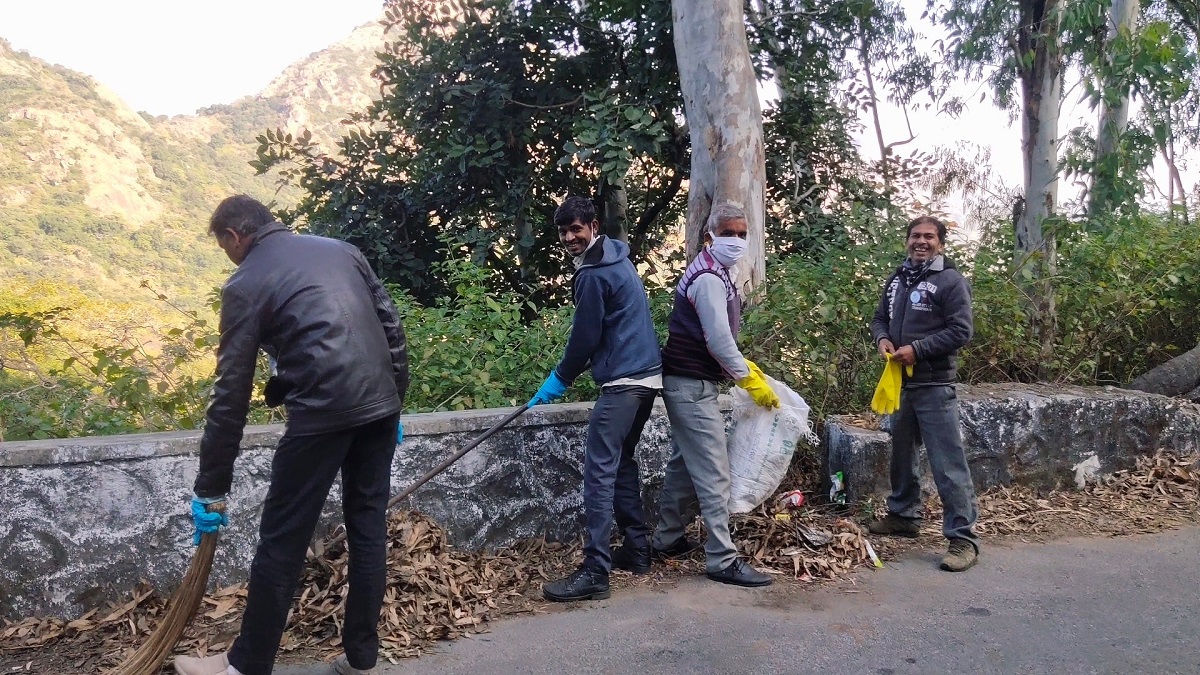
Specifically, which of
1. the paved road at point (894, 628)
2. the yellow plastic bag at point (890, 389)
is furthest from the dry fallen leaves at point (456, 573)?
the yellow plastic bag at point (890, 389)

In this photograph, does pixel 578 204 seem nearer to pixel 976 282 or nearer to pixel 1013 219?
pixel 976 282

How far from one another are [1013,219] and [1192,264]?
259 cm

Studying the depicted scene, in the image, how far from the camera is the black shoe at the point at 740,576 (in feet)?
14.0

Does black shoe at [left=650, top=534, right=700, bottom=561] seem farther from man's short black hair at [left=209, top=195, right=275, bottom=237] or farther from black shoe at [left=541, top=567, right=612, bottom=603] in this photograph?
man's short black hair at [left=209, top=195, right=275, bottom=237]

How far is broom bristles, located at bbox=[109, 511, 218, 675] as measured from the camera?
10.9 ft

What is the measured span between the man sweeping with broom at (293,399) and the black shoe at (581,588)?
3.23 ft

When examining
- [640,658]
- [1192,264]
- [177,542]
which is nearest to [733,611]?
[640,658]

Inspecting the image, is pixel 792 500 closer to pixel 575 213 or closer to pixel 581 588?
pixel 581 588

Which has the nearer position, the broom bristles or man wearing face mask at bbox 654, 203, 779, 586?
the broom bristles

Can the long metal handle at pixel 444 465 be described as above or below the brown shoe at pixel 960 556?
above

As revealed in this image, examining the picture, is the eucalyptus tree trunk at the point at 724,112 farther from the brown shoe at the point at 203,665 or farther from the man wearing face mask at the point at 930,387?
the brown shoe at the point at 203,665

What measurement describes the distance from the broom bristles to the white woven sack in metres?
2.40

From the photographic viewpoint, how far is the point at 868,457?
506cm

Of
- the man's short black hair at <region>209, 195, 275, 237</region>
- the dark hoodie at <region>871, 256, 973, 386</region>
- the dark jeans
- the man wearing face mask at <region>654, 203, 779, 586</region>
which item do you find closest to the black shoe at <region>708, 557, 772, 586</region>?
the man wearing face mask at <region>654, 203, 779, 586</region>
